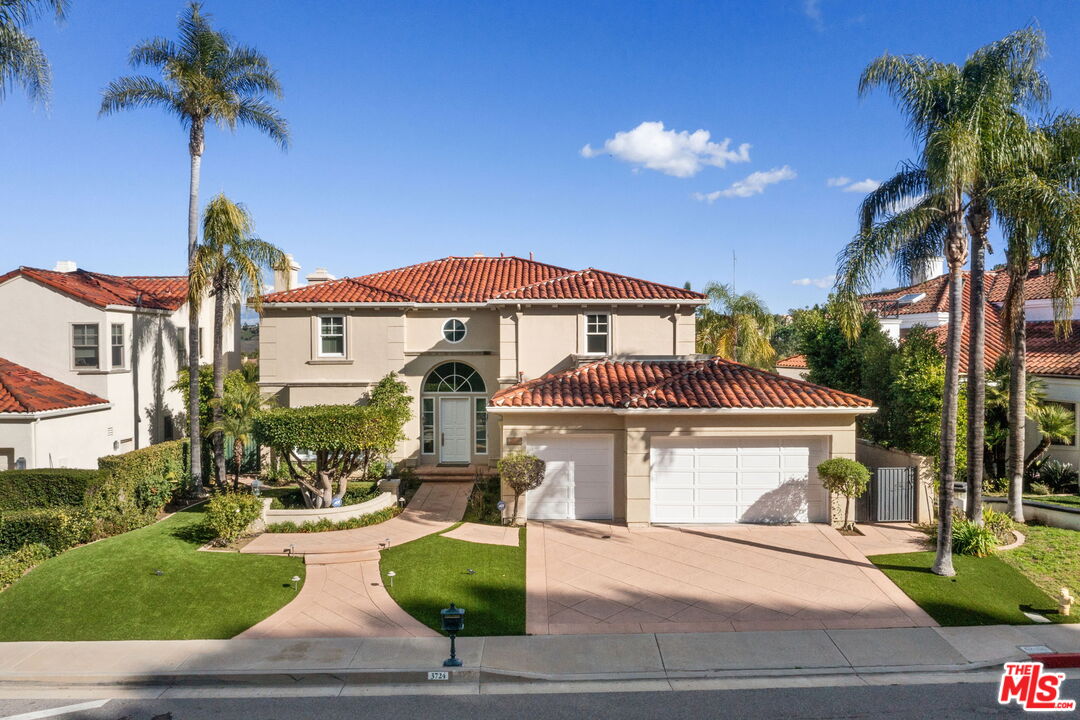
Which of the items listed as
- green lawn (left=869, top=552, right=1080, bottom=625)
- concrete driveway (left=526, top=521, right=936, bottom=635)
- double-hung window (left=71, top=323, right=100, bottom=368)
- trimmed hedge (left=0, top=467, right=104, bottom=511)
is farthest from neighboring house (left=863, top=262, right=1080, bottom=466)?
double-hung window (left=71, top=323, right=100, bottom=368)

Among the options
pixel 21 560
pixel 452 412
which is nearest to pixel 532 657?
pixel 21 560

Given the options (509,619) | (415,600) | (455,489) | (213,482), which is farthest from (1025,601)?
(213,482)

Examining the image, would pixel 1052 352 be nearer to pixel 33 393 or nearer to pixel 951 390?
pixel 951 390

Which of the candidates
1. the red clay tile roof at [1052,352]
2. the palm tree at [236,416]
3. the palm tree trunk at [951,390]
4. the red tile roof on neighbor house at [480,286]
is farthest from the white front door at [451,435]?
the red clay tile roof at [1052,352]

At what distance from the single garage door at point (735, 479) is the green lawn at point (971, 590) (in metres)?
2.59

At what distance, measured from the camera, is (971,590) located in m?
12.0

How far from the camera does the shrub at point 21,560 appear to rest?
12.5 meters

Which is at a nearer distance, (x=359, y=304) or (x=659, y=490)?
(x=659, y=490)

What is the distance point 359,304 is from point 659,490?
1218cm

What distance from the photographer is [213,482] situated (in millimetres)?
20250

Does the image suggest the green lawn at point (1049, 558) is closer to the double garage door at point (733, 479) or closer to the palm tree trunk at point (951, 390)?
the palm tree trunk at point (951, 390)

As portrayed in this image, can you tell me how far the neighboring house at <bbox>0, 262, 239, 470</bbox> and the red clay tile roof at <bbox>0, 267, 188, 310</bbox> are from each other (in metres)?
0.06

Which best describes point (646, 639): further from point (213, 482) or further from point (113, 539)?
point (213, 482)

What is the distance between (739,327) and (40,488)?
26147 millimetres
